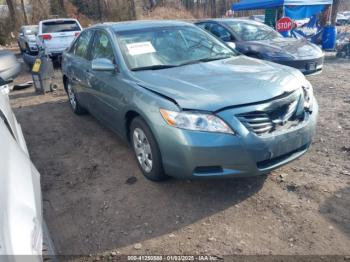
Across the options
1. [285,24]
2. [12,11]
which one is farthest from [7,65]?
[12,11]

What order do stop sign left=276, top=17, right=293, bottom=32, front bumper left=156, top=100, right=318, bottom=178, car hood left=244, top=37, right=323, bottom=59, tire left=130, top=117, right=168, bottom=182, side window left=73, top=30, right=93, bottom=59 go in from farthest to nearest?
stop sign left=276, top=17, right=293, bottom=32 < car hood left=244, top=37, right=323, bottom=59 < side window left=73, top=30, right=93, bottom=59 < tire left=130, top=117, right=168, bottom=182 < front bumper left=156, top=100, right=318, bottom=178

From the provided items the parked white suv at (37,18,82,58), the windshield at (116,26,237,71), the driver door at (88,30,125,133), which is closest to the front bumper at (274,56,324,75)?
the windshield at (116,26,237,71)

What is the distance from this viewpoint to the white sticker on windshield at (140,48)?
3.81m

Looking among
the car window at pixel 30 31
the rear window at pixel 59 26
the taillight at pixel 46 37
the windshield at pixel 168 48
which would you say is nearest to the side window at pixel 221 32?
the windshield at pixel 168 48

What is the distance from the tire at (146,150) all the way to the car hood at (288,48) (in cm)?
483

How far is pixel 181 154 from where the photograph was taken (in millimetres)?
2887

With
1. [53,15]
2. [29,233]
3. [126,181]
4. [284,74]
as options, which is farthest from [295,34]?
[53,15]

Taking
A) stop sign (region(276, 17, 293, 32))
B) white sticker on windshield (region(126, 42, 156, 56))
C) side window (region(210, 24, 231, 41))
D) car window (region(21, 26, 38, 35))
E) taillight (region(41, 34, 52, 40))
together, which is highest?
white sticker on windshield (region(126, 42, 156, 56))

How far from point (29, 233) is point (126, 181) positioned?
2.09 metres

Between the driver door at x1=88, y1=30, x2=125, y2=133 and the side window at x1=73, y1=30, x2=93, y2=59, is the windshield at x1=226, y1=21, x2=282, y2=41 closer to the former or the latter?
the side window at x1=73, y1=30, x2=93, y2=59

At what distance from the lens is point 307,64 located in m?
7.09

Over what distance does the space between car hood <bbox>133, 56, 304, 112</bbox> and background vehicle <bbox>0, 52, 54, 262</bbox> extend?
1.42 m

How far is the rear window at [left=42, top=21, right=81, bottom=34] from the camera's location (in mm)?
11178

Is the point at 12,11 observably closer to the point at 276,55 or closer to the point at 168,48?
the point at 276,55
